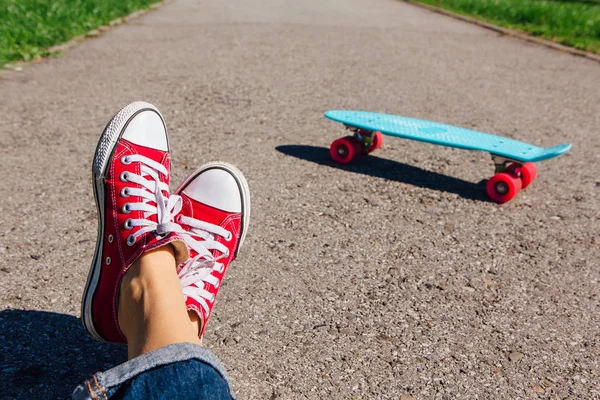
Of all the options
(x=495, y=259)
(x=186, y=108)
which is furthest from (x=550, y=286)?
(x=186, y=108)

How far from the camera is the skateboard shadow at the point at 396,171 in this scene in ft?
10.9

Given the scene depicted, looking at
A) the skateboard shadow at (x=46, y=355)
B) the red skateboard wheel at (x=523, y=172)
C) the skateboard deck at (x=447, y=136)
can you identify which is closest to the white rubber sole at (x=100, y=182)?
the skateboard shadow at (x=46, y=355)

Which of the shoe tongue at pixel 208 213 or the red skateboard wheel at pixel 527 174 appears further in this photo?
the red skateboard wheel at pixel 527 174

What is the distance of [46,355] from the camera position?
6.22 ft

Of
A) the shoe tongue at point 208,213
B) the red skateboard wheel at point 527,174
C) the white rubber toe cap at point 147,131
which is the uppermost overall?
the white rubber toe cap at point 147,131

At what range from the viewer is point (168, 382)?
138 cm

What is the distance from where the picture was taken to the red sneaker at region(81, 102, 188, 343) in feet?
6.04

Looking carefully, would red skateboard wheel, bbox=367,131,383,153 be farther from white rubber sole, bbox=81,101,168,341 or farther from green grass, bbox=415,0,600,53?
green grass, bbox=415,0,600,53

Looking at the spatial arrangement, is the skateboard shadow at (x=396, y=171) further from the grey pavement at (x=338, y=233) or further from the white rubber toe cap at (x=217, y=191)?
the white rubber toe cap at (x=217, y=191)

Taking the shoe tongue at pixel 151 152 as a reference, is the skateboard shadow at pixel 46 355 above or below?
below

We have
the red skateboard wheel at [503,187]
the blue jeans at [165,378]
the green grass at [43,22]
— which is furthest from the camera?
the green grass at [43,22]

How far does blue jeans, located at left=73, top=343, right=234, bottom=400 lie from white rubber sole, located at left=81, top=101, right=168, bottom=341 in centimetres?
48

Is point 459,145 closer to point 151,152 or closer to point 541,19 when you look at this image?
point 151,152

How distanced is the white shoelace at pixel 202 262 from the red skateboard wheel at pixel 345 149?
1468 millimetres
